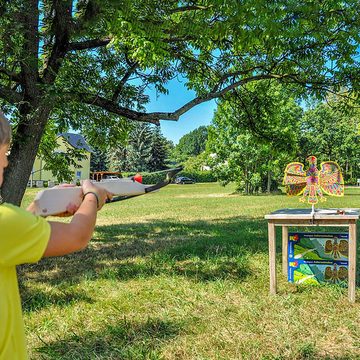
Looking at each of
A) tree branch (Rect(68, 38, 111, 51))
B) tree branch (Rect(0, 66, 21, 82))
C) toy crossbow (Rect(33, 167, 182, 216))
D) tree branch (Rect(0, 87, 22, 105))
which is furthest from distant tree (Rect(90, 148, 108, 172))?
toy crossbow (Rect(33, 167, 182, 216))

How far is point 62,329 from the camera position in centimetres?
361

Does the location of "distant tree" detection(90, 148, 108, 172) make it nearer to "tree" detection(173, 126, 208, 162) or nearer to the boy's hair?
the boy's hair

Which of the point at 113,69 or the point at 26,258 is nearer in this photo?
the point at 26,258

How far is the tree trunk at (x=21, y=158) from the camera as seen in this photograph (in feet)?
19.4

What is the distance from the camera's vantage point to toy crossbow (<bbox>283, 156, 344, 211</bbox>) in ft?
17.0

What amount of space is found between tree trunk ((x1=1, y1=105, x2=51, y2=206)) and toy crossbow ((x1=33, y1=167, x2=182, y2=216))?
15.7ft

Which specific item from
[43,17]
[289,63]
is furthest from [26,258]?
[289,63]

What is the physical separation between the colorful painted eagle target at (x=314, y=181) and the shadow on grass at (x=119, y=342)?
8.62ft

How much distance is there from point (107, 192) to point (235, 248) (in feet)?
19.3

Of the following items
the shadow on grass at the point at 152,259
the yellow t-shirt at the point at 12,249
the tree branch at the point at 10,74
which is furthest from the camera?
the tree branch at the point at 10,74

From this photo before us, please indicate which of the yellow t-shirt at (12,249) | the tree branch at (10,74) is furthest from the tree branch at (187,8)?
the yellow t-shirt at (12,249)

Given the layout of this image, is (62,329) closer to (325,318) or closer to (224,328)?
(224,328)

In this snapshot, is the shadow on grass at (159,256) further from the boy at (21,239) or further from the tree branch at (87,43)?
the boy at (21,239)

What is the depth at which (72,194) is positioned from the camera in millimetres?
1363
